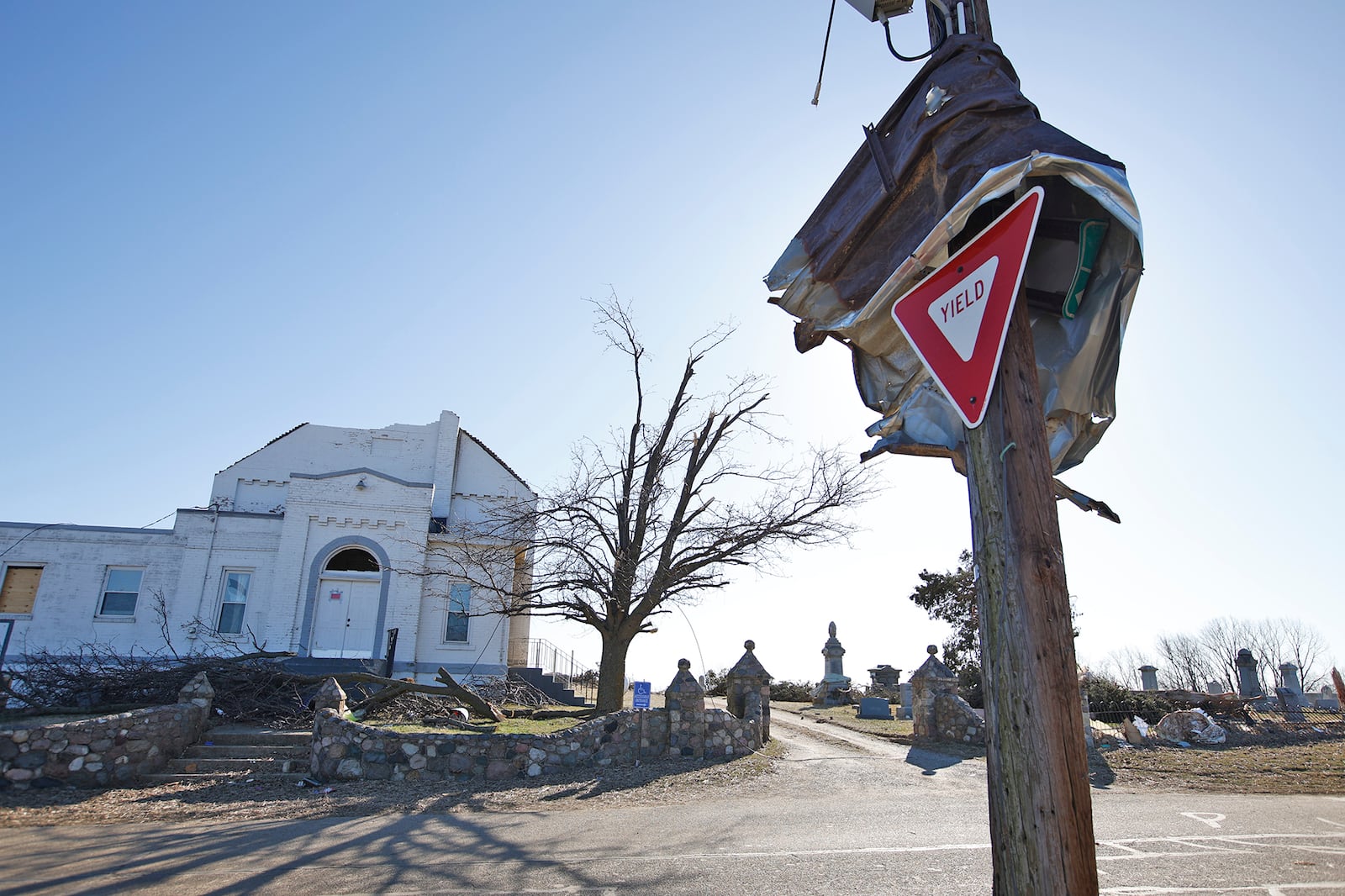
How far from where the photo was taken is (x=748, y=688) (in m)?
16.3

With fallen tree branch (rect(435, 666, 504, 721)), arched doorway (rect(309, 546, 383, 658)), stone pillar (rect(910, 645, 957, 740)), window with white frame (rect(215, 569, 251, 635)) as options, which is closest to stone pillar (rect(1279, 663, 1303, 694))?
stone pillar (rect(910, 645, 957, 740))

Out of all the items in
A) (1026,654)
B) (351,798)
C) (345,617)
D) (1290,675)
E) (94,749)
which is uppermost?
(345,617)

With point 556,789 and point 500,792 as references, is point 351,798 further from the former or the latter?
point 556,789

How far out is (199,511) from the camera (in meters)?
22.0

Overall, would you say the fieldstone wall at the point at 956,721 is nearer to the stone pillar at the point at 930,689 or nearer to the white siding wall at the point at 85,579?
the stone pillar at the point at 930,689

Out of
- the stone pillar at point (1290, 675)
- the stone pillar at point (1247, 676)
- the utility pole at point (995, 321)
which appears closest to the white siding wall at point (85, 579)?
the utility pole at point (995, 321)

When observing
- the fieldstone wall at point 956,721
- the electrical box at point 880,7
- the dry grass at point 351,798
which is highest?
the electrical box at point 880,7

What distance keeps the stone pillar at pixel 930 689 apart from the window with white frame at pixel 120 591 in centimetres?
2125

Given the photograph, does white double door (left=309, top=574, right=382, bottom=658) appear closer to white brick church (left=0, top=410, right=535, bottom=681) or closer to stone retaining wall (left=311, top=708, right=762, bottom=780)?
white brick church (left=0, top=410, right=535, bottom=681)

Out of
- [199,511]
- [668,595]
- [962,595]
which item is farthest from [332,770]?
[962,595]

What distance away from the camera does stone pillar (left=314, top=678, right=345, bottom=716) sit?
12.2 m

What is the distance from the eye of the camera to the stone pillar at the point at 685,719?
13312 millimetres

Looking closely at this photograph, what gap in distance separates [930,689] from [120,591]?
2211 centimetres

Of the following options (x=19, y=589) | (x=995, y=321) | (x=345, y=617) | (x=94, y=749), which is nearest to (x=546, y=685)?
(x=345, y=617)
